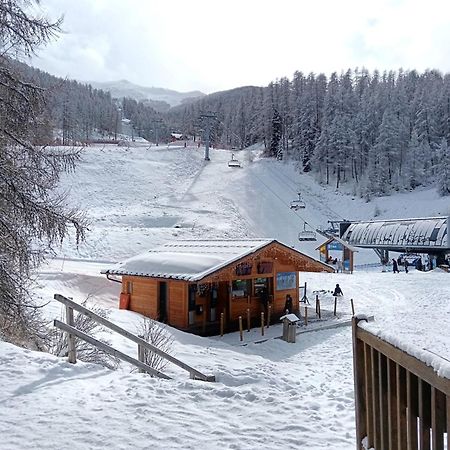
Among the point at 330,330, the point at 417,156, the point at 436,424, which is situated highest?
the point at 417,156

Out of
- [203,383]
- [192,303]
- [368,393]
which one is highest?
[368,393]

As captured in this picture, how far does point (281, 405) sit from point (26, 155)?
6.15 meters

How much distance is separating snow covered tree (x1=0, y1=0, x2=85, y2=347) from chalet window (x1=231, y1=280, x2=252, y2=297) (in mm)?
10642

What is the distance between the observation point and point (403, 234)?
130 ft

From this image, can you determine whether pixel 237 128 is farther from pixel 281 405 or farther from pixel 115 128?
pixel 281 405

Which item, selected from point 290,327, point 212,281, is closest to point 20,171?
point 212,281

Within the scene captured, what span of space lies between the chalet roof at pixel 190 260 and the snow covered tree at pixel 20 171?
794cm

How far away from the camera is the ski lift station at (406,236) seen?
1451 inches

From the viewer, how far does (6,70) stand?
27.6 ft

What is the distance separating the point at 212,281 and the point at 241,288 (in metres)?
2.52

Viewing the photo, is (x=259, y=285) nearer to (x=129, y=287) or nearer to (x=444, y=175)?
(x=129, y=287)

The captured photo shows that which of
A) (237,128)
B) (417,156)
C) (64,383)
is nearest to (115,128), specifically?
(237,128)

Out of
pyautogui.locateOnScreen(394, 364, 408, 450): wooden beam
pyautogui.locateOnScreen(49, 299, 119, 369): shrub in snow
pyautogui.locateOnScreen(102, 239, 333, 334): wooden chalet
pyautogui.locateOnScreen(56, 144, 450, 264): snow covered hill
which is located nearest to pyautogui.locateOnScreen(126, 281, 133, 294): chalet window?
pyautogui.locateOnScreen(102, 239, 333, 334): wooden chalet

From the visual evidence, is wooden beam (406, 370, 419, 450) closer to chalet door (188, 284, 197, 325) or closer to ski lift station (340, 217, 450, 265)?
chalet door (188, 284, 197, 325)
